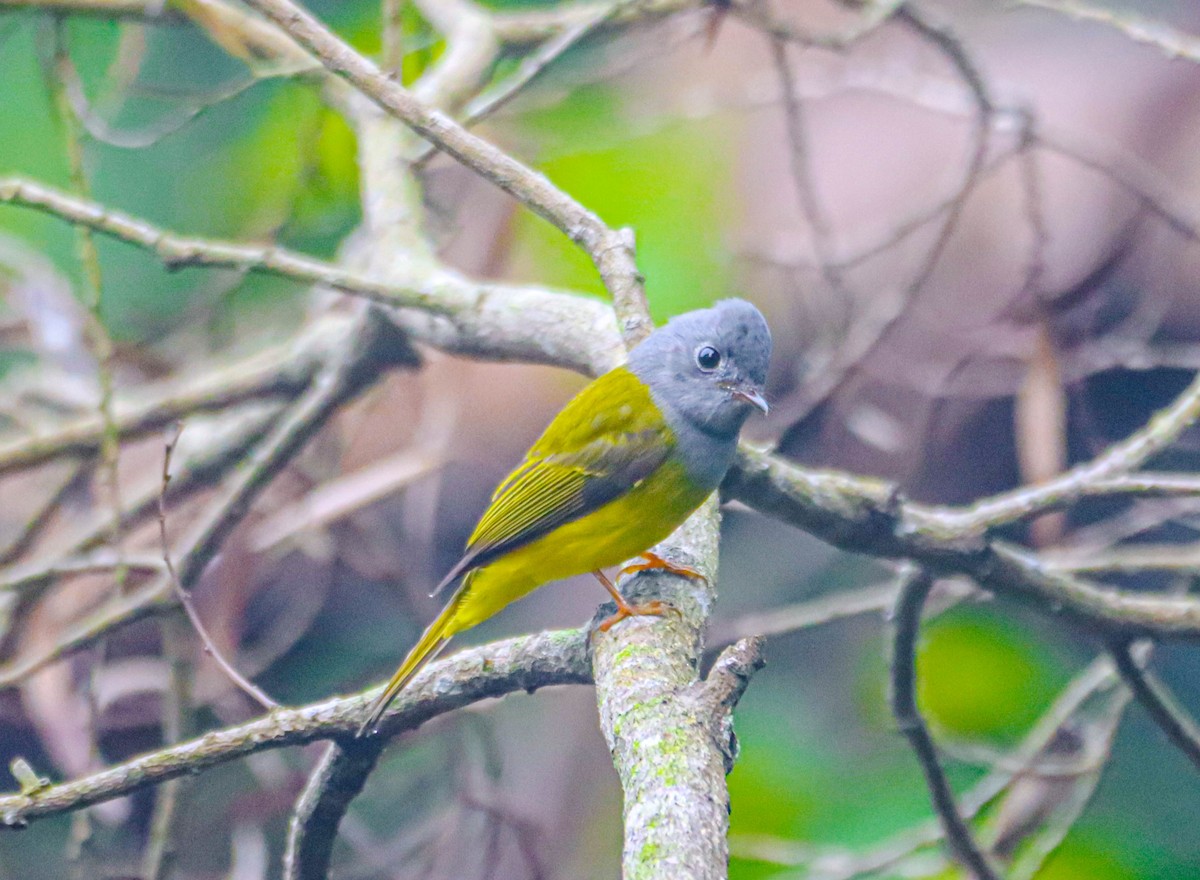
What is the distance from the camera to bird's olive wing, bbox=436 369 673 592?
257 cm

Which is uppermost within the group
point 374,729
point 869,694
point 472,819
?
point 869,694

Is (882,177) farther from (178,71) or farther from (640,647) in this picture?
(640,647)

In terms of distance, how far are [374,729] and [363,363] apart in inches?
61.9

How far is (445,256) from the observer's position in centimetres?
539

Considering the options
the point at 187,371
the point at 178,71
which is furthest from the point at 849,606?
the point at 178,71

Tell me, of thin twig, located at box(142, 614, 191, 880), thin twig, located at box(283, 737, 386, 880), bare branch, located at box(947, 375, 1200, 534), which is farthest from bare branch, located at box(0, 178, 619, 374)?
thin twig, located at box(142, 614, 191, 880)

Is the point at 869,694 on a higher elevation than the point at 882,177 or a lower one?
lower

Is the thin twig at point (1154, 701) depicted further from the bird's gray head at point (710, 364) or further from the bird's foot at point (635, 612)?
the bird's foot at point (635, 612)

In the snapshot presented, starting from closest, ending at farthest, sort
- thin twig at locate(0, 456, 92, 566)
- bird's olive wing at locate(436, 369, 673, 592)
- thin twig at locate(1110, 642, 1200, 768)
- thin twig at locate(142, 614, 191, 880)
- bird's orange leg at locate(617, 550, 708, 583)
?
bird's orange leg at locate(617, 550, 708, 583), bird's olive wing at locate(436, 369, 673, 592), thin twig at locate(1110, 642, 1200, 768), thin twig at locate(142, 614, 191, 880), thin twig at locate(0, 456, 92, 566)

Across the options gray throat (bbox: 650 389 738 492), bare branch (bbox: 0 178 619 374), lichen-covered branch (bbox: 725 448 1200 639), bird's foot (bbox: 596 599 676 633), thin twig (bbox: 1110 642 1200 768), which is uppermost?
bare branch (bbox: 0 178 619 374)

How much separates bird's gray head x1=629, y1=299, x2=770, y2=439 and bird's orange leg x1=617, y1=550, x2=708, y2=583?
351 mm

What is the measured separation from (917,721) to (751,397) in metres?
0.94

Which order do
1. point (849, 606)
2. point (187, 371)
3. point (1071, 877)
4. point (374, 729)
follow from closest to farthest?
point (374, 729), point (849, 606), point (1071, 877), point (187, 371)

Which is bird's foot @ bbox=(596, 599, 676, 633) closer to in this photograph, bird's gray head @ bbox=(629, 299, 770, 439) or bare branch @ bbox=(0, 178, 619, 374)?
bird's gray head @ bbox=(629, 299, 770, 439)
